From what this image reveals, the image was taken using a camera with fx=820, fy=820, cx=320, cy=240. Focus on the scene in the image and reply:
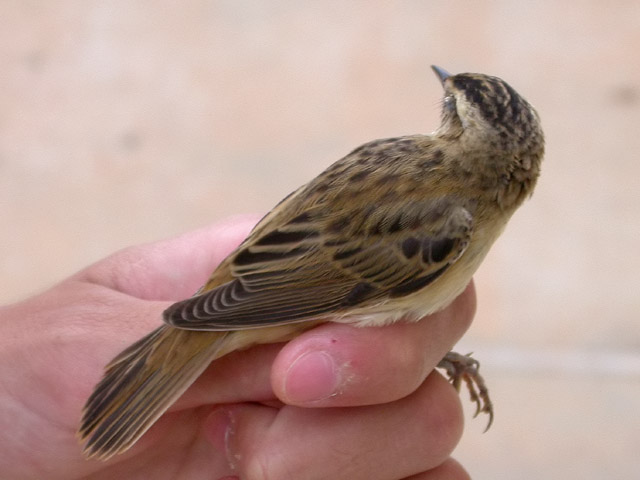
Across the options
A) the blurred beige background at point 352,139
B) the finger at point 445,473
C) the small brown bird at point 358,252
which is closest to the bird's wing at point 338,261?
the small brown bird at point 358,252

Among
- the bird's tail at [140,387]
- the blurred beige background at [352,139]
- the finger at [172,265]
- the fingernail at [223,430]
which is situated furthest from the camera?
the blurred beige background at [352,139]

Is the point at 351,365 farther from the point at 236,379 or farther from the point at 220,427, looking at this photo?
the point at 220,427

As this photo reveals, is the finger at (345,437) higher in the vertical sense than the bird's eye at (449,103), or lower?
lower

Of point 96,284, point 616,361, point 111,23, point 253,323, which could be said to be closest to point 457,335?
point 253,323

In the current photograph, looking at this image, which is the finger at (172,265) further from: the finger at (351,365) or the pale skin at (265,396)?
the finger at (351,365)

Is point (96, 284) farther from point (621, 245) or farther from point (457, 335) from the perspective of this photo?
Result: point (621, 245)

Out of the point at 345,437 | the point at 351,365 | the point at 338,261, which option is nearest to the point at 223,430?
the point at 345,437
